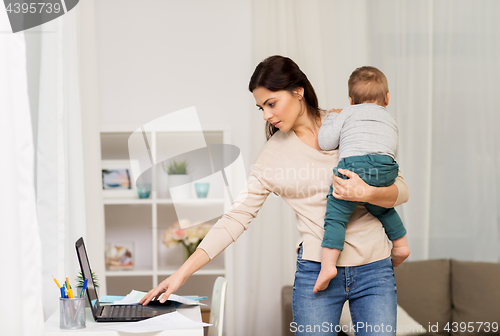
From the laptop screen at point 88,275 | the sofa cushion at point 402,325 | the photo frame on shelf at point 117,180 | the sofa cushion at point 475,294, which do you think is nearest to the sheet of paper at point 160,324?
the laptop screen at point 88,275

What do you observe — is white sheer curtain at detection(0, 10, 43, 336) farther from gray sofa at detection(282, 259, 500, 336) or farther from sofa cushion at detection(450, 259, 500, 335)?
sofa cushion at detection(450, 259, 500, 335)

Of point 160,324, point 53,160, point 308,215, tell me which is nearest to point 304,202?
point 308,215

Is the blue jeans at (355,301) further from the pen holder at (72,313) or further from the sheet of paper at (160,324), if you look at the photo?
the pen holder at (72,313)

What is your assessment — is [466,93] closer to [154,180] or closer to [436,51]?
[436,51]

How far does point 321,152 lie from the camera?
141 centimetres

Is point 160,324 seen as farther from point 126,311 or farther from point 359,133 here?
point 359,133

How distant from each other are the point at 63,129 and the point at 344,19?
2.09 m

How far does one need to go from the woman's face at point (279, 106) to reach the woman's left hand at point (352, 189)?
0.24m

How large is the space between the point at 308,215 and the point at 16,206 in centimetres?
82

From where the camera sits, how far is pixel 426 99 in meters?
2.97

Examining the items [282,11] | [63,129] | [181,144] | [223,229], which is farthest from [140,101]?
[223,229]

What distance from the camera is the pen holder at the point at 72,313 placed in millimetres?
1229

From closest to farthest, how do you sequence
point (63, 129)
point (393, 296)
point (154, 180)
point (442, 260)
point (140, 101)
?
point (393, 296)
point (63, 129)
point (442, 260)
point (154, 180)
point (140, 101)

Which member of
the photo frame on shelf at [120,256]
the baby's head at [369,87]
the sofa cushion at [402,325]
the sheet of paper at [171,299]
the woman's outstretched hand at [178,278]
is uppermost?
the baby's head at [369,87]
